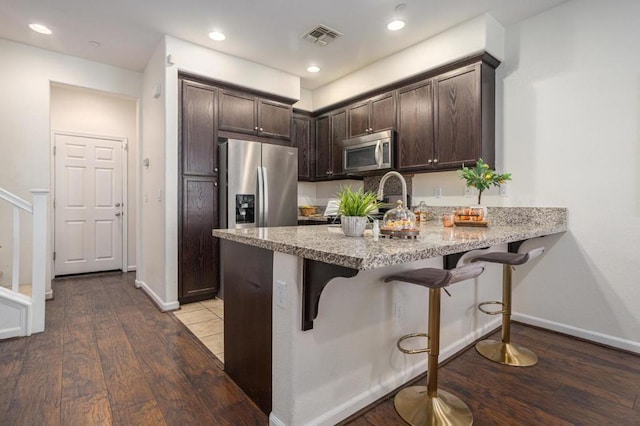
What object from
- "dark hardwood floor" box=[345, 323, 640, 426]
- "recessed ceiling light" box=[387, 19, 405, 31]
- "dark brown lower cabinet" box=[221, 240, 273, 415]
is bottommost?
"dark hardwood floor" box=[345, 323, 640, 426]

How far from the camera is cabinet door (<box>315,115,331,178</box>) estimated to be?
4.42m

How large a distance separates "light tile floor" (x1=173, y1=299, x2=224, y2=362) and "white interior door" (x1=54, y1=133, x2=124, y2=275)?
2456mm

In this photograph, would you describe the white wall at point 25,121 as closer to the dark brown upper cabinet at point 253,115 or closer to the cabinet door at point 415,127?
the dark brown upper cabinet at point 253,115

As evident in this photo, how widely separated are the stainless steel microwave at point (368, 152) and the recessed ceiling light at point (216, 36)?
5.69 ft

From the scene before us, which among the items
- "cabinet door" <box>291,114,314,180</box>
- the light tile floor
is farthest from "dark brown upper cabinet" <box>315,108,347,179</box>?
the light tile floor

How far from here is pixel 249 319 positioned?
176 cm

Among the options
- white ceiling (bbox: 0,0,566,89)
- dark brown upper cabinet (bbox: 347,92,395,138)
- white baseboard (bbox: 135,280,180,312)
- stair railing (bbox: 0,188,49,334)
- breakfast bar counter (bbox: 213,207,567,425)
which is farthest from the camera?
dark brown upper cabinet (bbox: 347,92,395,138)

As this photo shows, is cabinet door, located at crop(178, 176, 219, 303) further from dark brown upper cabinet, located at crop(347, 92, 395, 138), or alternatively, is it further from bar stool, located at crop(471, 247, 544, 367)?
bar stool, located at crop(471, 247, 544, 367)

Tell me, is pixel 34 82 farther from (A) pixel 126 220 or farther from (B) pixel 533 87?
(B) pixel 533 87

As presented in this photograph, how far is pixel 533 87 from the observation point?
286cm

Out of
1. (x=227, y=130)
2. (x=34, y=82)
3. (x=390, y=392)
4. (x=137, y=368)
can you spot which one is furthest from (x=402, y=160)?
(x=34, y=82)

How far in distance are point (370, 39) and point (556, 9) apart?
5.11 ft

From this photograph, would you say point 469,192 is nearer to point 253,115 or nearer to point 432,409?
point 432,409

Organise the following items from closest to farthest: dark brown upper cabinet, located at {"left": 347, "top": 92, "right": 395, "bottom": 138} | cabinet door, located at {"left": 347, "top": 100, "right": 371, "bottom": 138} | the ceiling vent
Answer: the ceiling vent → dark brown upper cabinet, located at {"left": 347, "top": 92, "right": 395, "bottom": 138} → cabinet door, located at {"left": 347, "top": 100, "right": 371, "bottom": 138}
